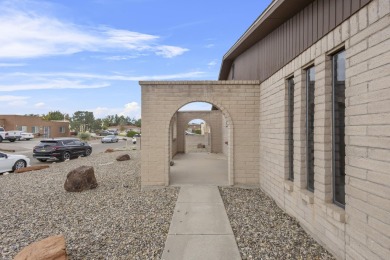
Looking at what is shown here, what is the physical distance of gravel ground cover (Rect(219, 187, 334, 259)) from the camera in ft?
14.7

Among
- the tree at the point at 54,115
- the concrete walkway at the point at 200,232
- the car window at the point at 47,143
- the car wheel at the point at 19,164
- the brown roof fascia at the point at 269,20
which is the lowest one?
the concrete walkway at the point at 200,232

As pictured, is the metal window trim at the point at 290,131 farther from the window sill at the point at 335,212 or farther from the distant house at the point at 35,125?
the distant house at the point at 35,125

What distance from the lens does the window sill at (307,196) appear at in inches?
200

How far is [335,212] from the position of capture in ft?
13.6

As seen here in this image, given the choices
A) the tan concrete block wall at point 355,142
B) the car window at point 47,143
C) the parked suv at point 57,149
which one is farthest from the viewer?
the car window at point 47,143

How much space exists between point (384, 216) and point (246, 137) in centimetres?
606

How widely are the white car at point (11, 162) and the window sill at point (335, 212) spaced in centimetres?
1468

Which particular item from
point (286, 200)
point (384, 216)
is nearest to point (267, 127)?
point (286, 200)

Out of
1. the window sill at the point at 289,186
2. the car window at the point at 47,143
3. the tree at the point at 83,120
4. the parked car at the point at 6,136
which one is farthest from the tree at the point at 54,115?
the window sill at the point at 289,186

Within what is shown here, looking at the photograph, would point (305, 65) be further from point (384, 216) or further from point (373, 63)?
point (384, 216)

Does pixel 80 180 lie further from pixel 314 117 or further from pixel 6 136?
pixel 6 136

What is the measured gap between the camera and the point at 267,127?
8.17 m

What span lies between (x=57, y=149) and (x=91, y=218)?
13010 mm

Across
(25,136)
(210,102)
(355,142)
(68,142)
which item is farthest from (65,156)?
(25,136)
